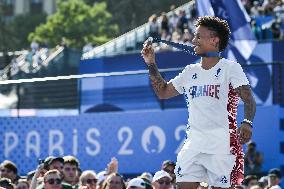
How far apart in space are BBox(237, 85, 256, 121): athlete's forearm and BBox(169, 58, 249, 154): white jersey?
67 mm

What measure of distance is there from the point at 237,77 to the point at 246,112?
336 mm

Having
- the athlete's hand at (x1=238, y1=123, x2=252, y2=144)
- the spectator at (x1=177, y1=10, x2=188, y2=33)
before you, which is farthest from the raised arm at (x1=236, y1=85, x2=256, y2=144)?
the spectator at (x1=177, y1=10, x2=188, y2=33)

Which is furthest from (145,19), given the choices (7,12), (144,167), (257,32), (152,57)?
(152,57)

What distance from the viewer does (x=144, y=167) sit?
21.1m

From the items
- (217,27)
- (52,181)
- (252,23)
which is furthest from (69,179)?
(252,23)

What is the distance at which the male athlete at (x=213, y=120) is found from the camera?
916 centimetres

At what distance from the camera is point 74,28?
59.4 m

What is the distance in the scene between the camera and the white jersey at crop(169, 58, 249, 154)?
30.1 ft

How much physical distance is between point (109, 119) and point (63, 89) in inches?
54.5

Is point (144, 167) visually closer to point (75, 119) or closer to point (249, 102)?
point (75, 119)

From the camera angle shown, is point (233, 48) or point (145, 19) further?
point (145, 19)

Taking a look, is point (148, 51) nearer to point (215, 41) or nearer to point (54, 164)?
point (215, 41)

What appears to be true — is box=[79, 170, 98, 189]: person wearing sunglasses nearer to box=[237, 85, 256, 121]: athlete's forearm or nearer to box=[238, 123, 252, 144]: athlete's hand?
box=[237, 85, 256, 121]: athlete's forearm

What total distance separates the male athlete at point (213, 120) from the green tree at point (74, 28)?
4855 centimetres
